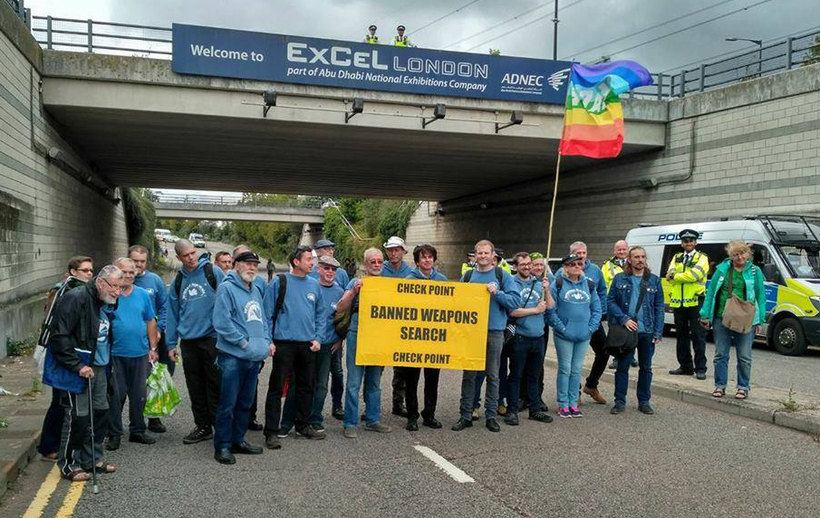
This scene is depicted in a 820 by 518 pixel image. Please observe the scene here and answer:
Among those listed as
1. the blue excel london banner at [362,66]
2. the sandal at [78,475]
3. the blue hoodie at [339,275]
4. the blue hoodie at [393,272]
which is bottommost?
the sandal at [78,475]

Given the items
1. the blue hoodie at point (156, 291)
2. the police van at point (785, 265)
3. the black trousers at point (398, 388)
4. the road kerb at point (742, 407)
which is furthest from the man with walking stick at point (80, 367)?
the police van at point (785, 265)

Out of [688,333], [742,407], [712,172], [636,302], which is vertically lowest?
[742,407]

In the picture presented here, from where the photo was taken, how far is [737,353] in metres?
8.48

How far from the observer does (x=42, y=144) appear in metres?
16.6

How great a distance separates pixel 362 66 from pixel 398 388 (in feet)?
42.1

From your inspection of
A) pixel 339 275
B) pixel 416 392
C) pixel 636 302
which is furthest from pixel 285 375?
→ pixel 636 302

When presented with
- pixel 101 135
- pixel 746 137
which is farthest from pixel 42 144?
pixel 746 137

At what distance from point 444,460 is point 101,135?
1880cm

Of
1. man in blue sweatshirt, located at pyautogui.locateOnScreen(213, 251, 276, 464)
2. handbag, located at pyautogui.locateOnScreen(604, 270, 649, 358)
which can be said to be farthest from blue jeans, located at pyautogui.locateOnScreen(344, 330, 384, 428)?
handbag, located at pyautogui.locateOnScreen(604, 270, 649, 358)

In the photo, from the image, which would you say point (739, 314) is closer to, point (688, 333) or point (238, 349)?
point (688, 333)

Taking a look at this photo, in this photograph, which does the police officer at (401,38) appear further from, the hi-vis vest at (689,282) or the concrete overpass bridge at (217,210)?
the concrete overpass bridge at (217,210)

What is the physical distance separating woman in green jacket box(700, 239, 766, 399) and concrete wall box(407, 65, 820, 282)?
10.0m

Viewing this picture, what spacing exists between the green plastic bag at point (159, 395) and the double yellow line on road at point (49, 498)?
110 cm

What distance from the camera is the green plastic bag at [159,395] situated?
665 cm
